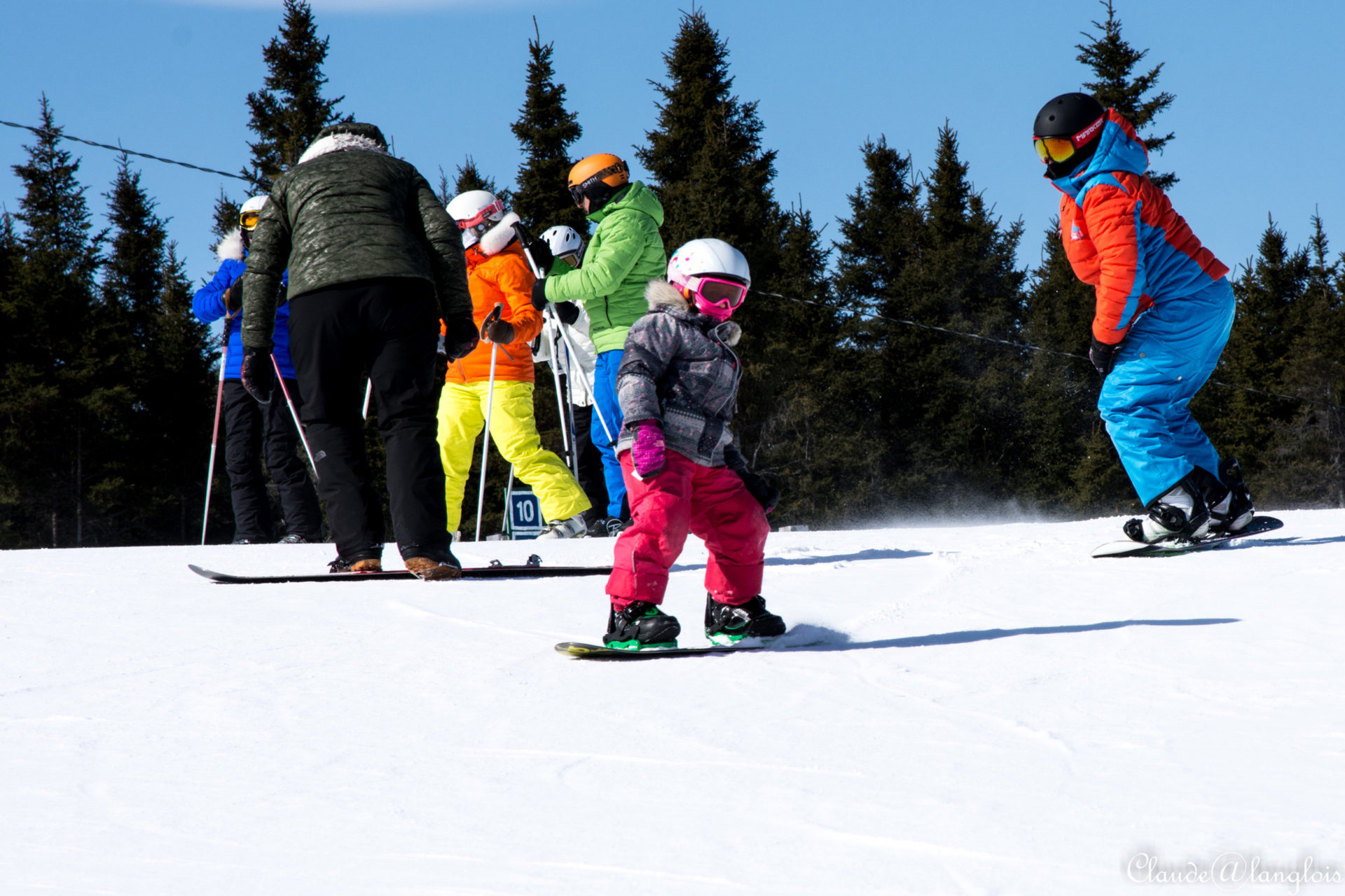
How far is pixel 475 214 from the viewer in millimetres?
7262

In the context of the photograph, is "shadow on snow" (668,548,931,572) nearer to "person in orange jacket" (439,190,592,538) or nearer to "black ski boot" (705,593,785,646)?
"black ski boot" (705,593,785,646)

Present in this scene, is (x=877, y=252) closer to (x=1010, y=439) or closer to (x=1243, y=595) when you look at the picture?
(x=1010, y=439)

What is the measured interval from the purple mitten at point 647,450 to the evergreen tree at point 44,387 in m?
24.7

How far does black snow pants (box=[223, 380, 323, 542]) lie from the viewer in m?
7.32

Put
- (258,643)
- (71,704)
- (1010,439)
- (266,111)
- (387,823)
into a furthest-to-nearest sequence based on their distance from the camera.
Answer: (1010,439) → (266,111) → (258,643) → (71,704) → (387,823)

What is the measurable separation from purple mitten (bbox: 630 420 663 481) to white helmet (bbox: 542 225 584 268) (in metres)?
5.58

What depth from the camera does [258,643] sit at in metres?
3.26

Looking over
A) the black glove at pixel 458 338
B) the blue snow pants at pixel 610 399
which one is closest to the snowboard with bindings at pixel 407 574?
the black glove at pixel 458 338

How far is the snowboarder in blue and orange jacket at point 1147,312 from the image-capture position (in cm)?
512

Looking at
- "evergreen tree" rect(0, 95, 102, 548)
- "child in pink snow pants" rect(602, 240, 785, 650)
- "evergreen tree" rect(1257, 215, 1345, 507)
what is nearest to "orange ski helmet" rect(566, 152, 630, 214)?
"child in pink snow pants" rect(602, 240, 785, 650)

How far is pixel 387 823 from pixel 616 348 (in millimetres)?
5300

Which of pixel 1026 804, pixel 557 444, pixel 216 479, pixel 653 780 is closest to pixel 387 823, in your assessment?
pixel 653 780

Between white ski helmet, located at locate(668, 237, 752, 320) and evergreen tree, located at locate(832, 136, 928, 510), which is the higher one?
evergreen tree, located at locate(832, 136, 928, 510)

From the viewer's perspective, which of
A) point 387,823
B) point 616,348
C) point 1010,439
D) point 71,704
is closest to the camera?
point 387,823
